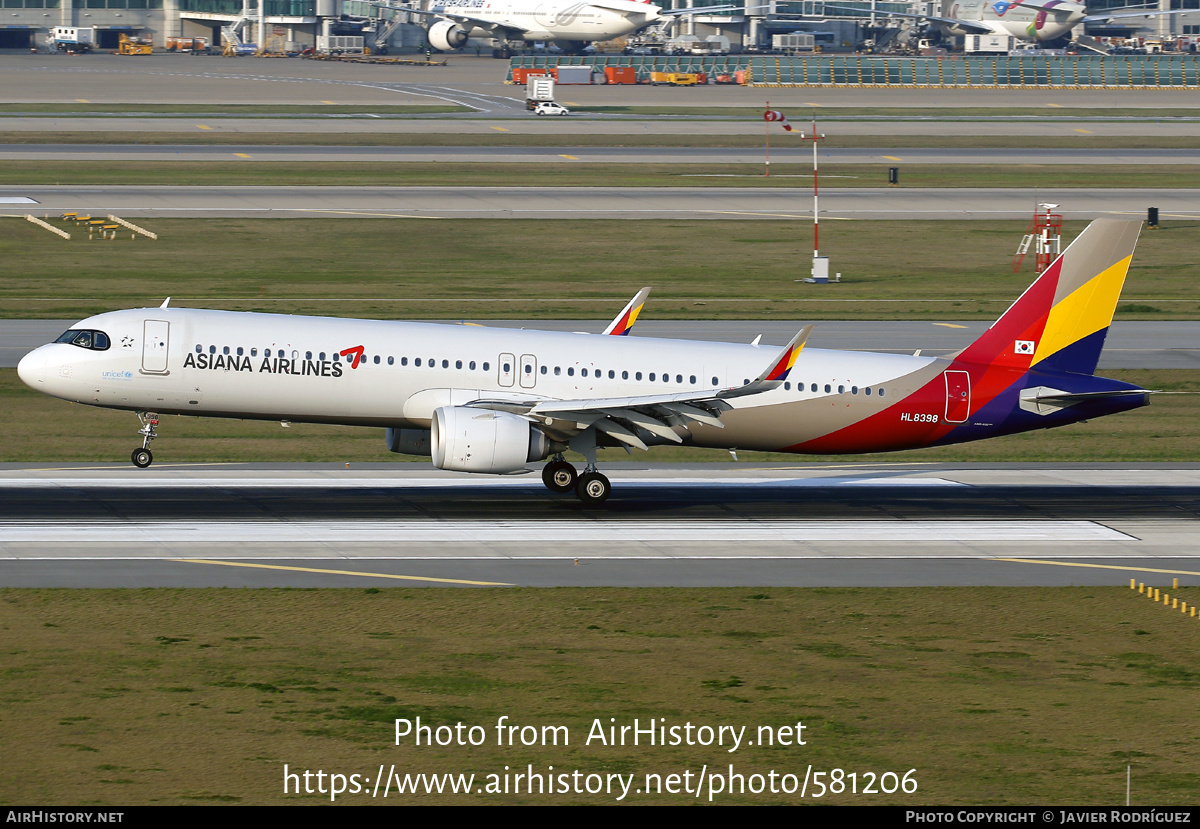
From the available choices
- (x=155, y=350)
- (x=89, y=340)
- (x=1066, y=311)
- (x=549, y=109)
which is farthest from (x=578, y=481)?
(x=549, y=109)

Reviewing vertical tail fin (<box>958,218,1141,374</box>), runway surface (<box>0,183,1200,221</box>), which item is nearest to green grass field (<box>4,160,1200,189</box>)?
runway surface (<box>0,183,1200,221</box>)

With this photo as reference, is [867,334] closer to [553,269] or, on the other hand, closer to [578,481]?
[553,269]

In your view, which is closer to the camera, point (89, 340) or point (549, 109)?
point (89, 340)

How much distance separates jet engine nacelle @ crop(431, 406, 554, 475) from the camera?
112ft

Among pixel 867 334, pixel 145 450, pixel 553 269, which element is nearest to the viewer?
pixel 145 450

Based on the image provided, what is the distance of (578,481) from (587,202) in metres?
60.6

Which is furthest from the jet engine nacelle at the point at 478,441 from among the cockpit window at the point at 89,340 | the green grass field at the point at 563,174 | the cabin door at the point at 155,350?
the green grass field at the point at 563,174

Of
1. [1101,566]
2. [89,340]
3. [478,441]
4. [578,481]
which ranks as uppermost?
[89,340]

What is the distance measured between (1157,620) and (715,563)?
29.8 ft

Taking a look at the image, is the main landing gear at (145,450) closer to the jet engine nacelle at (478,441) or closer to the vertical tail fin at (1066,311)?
the jet engine nacelle at (478,441)

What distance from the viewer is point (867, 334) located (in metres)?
60.5

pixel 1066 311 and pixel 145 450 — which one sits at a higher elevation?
pixel 1066 311

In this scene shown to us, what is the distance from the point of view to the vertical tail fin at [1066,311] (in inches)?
1505
